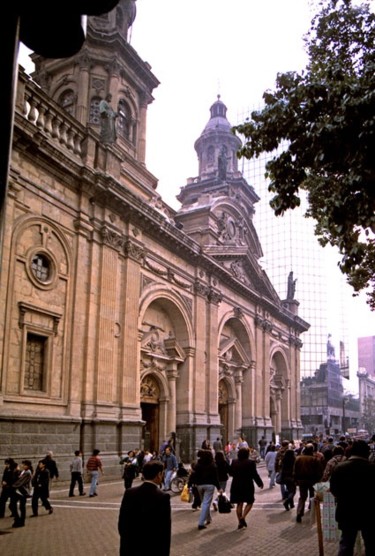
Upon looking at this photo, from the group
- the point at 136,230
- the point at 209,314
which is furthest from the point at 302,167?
the point at 209,314

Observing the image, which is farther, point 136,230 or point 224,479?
point 136,230

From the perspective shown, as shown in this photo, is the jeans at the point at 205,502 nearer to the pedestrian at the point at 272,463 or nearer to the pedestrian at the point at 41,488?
the pedestrian at the point at 41,488

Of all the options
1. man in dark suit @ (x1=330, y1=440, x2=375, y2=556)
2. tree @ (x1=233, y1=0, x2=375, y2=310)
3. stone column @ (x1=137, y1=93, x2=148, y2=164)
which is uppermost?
stone column @ (x1=137, y1=93, x2=148, y2=164)

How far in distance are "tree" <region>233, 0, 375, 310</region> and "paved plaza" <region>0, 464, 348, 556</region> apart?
5300 mm

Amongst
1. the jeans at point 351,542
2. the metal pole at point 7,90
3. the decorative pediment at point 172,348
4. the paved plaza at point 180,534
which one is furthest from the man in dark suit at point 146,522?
the decorative pediment at point 172,348

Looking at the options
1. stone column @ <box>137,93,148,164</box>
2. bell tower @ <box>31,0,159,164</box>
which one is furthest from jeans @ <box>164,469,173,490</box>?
stone column @ <box>137,93,148,164</box>

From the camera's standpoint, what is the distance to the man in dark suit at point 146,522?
4.61 m

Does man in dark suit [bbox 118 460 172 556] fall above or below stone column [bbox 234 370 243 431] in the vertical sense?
below

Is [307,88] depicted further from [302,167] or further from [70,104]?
[70,104]

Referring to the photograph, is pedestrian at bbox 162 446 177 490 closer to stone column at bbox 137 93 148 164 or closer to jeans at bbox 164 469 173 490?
jeans at bbox 164 469 173 490

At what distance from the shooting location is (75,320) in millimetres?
21156

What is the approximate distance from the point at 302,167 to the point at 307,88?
1418 millimetres

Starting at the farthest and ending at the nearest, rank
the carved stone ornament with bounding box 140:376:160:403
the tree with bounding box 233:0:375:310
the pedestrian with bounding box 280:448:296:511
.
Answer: the carved stone ornament with bounding box 140:376:160:403 < the pedestrian with bounding box 280:448:296:511 < the tree with bounding box 233:0:375:310

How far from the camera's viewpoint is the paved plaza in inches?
380
